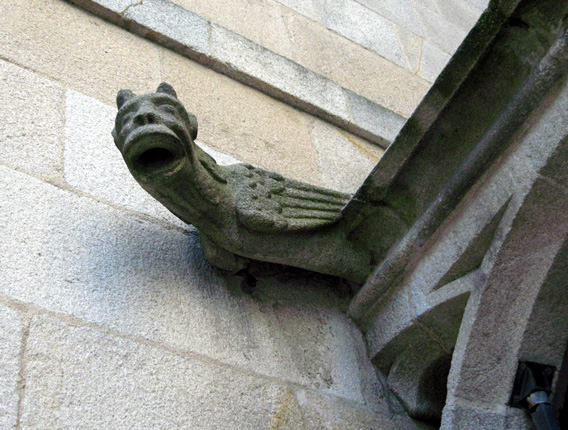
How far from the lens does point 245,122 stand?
201 cm

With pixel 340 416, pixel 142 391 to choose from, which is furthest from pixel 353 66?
pixel 142 391

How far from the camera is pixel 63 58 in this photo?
179 cm

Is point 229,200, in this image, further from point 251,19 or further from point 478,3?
point 478,3

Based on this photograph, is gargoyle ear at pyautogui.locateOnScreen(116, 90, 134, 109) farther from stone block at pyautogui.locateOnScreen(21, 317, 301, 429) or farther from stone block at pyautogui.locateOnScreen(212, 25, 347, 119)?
stone block at pyautogui.locateOnScreen(212, 25, 347, 119)

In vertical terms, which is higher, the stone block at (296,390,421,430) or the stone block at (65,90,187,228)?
the stone block at (65,90,187,228)

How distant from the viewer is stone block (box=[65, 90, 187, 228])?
4.91 feet

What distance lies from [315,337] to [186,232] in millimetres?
446

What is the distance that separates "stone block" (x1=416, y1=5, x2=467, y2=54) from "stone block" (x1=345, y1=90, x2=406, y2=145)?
1.11m

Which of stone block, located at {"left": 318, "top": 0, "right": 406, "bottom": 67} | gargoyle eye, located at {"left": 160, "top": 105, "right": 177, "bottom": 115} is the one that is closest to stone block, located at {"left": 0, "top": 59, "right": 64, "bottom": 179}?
gargoyle eye, located at {"left": 160, "top": 105, "right": 177, "bottom": 115}

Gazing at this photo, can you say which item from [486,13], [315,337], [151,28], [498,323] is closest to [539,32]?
[486,13]

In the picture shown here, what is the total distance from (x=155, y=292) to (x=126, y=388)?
0.26 m

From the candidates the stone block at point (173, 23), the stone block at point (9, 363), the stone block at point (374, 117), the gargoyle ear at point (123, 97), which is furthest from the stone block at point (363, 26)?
the stone block at point (9, 363)

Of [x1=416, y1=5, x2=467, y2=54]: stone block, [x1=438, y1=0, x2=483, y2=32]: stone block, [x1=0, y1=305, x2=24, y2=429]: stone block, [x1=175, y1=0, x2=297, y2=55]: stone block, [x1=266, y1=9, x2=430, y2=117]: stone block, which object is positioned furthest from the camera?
[x1=438, y1=0, x2=483, y2=32]: stone block

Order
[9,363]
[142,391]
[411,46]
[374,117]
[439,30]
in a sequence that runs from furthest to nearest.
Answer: [439,30] < [411,46] < [374,117] < [142,391] < [9,363]
